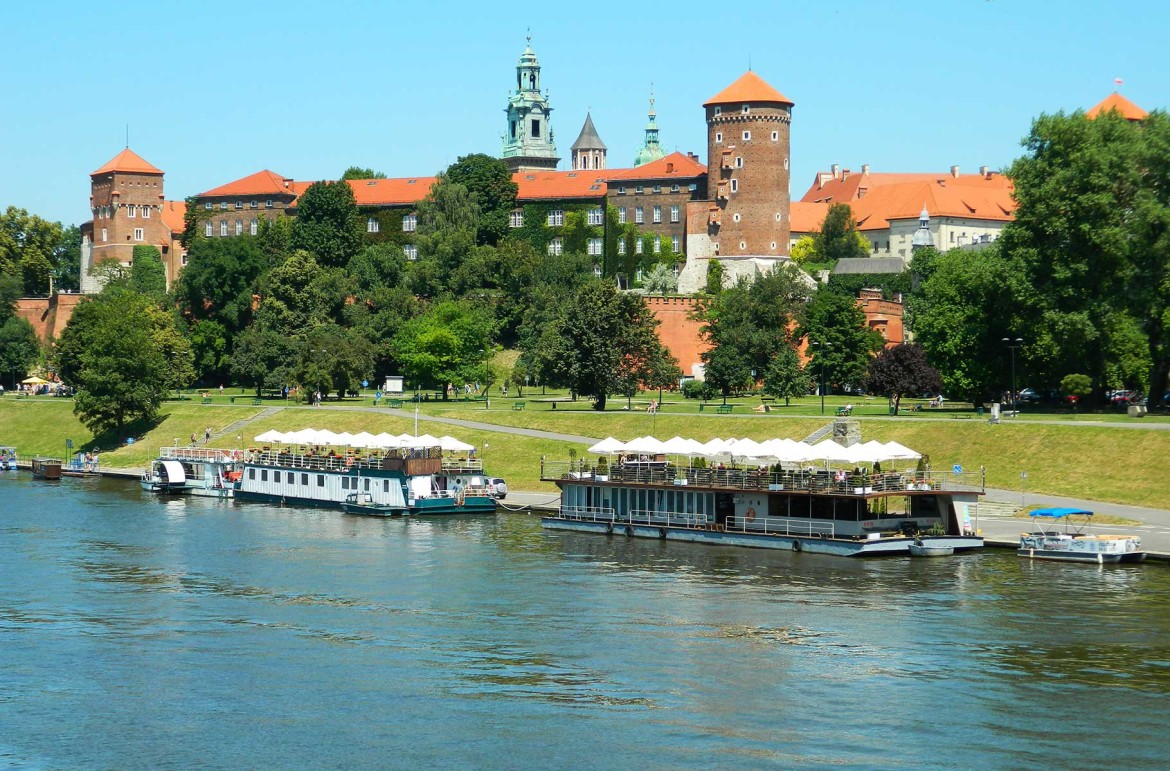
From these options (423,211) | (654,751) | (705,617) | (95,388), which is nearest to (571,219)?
(423,211)

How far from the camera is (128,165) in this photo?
188250 millimetres

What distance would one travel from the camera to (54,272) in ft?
629

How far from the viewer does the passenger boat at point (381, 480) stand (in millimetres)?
81250

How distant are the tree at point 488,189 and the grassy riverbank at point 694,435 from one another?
47.0 m

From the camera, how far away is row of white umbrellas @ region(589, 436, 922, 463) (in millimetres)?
66375

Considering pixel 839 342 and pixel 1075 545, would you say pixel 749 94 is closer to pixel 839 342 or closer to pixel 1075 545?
pixel 839 342

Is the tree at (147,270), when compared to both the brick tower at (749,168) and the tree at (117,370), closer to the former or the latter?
the tree at (117,370)

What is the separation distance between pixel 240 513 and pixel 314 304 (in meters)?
65.5

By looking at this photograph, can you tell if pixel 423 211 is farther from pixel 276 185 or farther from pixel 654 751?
pixel 654 751

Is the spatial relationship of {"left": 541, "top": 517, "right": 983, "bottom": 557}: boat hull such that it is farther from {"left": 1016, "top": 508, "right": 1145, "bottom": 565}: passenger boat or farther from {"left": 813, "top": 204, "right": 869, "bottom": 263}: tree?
{"left": 813, "top": 204, "right": 869, "bottom": 263}: tree

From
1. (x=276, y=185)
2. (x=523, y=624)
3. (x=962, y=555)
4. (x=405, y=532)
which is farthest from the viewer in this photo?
(x=276, y=185)

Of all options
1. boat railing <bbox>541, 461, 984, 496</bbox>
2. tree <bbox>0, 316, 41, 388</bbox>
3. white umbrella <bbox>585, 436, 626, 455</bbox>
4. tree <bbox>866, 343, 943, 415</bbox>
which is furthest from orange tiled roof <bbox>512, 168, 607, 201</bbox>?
boat railing <bbox>541, 461, 984, 496</bbox>

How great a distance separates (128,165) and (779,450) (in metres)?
136

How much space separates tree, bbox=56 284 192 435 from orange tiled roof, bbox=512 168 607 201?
5395 centimetres
